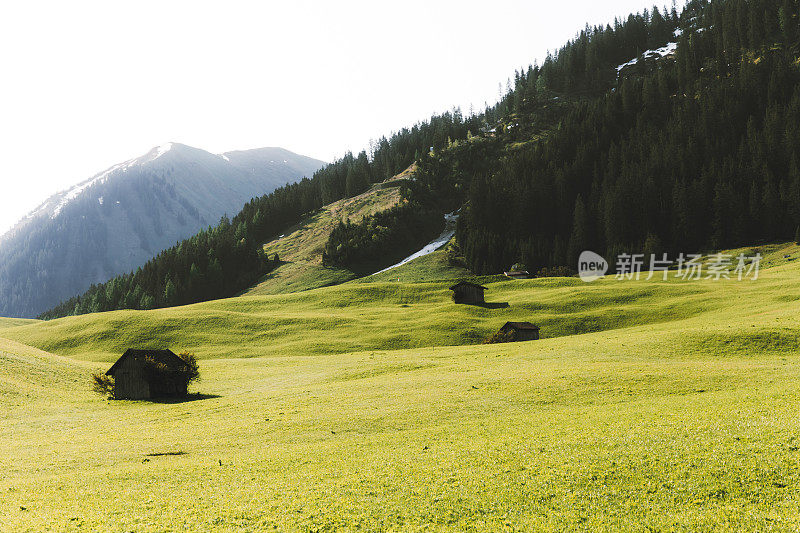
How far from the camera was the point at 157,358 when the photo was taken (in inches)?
2286

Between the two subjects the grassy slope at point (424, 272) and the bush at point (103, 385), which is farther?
the grassy slope at point (424, 272)

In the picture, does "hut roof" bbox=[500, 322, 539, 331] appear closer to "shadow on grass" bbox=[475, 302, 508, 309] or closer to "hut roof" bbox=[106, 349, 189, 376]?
"shadow on grass" bbox=[475, 302, 508, 309]

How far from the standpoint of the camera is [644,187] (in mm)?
170000

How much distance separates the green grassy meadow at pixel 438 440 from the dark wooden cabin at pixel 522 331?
29.0 ft

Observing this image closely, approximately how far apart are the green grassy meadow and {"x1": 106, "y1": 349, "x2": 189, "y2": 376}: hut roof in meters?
3.66

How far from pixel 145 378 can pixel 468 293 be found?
67.8 metres

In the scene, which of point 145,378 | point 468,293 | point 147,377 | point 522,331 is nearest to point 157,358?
point 147,377

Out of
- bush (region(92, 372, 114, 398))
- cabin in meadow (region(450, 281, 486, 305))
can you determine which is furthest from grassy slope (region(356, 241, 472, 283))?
bush (region(92, 372, 114, 398))

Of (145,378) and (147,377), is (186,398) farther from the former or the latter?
(145,378)

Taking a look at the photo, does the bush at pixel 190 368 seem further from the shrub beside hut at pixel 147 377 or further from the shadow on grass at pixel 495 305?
the shadow on grass at pixel 495 305

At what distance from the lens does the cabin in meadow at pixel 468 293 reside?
107 m

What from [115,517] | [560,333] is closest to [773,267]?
[560,333]

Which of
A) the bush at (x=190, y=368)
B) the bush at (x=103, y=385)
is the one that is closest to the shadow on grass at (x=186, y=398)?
the bush at (x=190, y=368)

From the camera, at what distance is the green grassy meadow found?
16.5m
